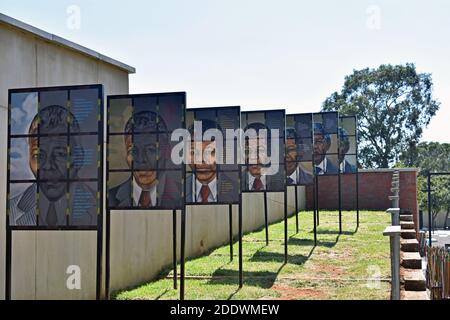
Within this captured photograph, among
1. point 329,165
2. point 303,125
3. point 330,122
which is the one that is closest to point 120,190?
point 303,125

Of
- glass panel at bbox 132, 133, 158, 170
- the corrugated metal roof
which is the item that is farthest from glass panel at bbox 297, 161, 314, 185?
glass panel at bbox 132, 133, 158, 170

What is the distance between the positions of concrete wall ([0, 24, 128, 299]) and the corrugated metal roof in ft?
0.18

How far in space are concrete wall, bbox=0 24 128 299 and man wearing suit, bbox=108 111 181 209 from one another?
96 centimetres

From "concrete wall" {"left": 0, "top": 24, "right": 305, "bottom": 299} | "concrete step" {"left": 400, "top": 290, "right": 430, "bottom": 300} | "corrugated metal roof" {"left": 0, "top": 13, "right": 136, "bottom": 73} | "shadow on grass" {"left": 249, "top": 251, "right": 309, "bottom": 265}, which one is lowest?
"shadow on grass" {"left": 249, "top": 251, "right": 309, "bottom": 265}

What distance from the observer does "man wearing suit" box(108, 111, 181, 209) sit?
621cm

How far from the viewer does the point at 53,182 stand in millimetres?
5359

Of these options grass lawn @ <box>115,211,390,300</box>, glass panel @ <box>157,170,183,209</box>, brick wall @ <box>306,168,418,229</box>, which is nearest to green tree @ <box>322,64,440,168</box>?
brick wall @ <box>306,168,418,229</box>

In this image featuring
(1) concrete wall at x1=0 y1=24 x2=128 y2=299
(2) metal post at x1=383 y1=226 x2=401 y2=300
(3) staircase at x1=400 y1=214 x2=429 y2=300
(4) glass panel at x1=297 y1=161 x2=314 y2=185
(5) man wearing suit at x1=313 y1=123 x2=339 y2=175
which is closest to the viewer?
(2) metal post at x1=383 y1=226 x2=401 y2=300

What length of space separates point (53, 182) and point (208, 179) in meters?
3.32

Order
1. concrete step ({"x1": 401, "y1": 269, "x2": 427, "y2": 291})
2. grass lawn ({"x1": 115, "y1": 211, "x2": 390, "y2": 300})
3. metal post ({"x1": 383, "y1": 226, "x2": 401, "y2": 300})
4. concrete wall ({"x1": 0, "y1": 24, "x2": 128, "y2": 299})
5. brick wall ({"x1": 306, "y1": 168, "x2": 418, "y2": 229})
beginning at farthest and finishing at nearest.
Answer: brick wall ({"x1": 306, "y1": 168, "x2": 418, "y2": 229}) → grass lawn ({"x1": 115, "y1": 211, "x2": 390, "y2": 300}) → concrete step ({"x1": 401, "y1": 269, "x2": 427, "y2": 291}) → concrete wall ({"x1": 0, "y1": 24, "x2": 128, "y2": 299}) → metal post ({"x1": 383, "y1": 226, "x2": 401, "y2": 300})

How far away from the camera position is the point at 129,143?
253 inches

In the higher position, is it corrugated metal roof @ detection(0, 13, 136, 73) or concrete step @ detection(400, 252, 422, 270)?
corrugated metal roof @ detection(0, 13, 136, 73)

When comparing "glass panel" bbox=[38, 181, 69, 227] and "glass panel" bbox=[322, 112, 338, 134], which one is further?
"glass panel" bbox=[322, 112, 338, 134]

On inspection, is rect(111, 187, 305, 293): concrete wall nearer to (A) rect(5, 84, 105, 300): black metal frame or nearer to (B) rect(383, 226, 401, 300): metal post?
(A) rect(5, 84, 105, 300): black metal frame
